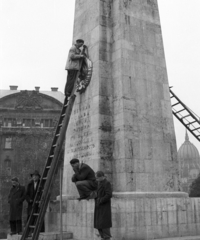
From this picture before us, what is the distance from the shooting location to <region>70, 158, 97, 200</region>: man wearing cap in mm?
10320

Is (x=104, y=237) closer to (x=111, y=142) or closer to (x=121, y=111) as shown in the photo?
(x=111, y=142)

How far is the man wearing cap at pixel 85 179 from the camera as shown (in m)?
10.3

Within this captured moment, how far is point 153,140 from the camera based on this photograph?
40.1ft

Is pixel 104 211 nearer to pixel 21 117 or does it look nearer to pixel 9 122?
pixel 21 117

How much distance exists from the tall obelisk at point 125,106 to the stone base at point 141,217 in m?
0.63

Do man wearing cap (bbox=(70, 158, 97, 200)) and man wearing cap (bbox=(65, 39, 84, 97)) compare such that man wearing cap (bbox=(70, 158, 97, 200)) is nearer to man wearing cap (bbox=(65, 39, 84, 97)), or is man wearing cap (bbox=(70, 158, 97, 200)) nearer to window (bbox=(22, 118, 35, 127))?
man wearing cap (bbox=(65, 39, 84, 97))

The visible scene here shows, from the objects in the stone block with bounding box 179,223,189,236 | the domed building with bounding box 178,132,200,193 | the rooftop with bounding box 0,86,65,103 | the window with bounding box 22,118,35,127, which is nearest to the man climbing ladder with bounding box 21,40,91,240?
the stone block with bounding box 179,223,189,236

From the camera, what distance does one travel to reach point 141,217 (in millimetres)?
10555

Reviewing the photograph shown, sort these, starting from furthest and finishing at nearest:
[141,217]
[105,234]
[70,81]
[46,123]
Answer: [46,123] → [70,81] → [141,217] → [105,234]

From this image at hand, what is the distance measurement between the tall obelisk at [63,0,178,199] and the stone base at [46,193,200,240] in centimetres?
63

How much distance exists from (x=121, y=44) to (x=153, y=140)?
389cm

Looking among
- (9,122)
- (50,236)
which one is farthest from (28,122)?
(50,236)

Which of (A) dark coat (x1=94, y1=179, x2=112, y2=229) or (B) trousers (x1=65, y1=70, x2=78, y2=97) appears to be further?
(B) trousers (x1=65, y1=70, x2=78, y2=97)

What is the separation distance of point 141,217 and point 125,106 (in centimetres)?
391
